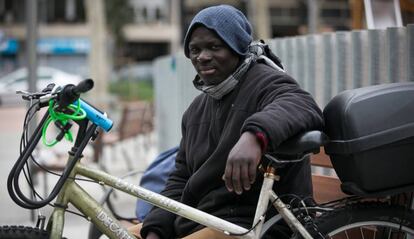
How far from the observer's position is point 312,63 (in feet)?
13.7

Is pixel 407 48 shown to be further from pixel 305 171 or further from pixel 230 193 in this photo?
pixel 230 193

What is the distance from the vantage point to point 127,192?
2.24 meters

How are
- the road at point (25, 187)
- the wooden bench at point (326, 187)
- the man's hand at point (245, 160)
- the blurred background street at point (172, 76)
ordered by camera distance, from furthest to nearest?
the road at point (25, 187), the blurred background street at point (172, 76), the wooden bench at point (326, 187), the man's hand at point (245, 160)

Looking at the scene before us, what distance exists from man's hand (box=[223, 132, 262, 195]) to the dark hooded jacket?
142 mm

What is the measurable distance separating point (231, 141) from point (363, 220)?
0.56m

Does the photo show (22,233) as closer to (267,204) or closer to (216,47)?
(267,204)

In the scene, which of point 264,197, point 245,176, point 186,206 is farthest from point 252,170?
point 186,206

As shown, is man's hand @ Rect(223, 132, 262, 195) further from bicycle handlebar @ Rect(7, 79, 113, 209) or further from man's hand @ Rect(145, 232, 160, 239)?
man's hand @ Rect(145, 232, 160, 239)

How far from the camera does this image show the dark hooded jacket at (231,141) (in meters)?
2.20

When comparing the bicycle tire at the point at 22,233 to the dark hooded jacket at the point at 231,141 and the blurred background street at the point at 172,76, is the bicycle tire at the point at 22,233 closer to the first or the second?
the dark hooded jacket at the point at 231,141

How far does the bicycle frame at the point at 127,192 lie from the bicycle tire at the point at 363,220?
79 millimetres

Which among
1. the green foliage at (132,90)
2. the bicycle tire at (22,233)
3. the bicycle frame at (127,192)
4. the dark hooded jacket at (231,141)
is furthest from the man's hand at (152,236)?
the green foliage at (132,90)

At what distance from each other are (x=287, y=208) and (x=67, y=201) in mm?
784

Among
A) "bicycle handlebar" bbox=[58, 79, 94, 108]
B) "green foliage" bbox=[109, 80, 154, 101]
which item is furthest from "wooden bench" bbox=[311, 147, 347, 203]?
"green foliage" bbox=[109, 80, 154, 101]
